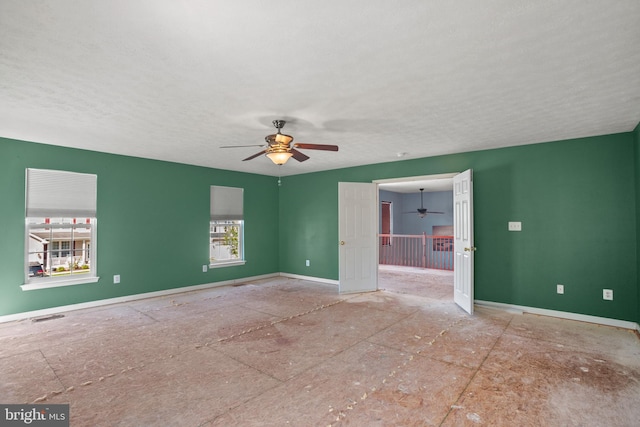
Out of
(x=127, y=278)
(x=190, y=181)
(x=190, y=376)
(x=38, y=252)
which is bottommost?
(x=190, y=376)

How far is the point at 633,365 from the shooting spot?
9.66 ft

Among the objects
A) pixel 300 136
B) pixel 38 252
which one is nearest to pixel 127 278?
pixel 38 252

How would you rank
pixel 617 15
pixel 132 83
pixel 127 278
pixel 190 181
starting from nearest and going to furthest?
pixel 617 15
pixel 132 83
pixel 127 278
pixel 190 181

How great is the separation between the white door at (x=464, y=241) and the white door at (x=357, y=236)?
1.60m

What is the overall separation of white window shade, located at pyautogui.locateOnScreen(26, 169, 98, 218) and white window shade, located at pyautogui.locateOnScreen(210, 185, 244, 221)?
2.14 metres

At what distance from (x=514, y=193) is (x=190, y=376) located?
495 centimetres

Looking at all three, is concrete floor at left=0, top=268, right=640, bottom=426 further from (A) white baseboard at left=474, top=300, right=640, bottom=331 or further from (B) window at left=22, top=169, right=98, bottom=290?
(B) window at left=22, top=169, right=98, bottom=290

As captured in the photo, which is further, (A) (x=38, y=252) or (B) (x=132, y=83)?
(A) (x=38, y=252)

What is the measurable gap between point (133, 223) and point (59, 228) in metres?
1.00

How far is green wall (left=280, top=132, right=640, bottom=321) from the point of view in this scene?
13.4 feet

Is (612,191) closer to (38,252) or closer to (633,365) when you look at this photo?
(633,365)

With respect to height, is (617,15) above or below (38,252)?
above

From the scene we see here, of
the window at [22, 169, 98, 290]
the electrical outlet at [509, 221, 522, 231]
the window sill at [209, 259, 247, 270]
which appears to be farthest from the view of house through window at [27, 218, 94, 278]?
the electrical outlet at [509, 221, 522, 231]

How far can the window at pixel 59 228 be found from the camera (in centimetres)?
451
